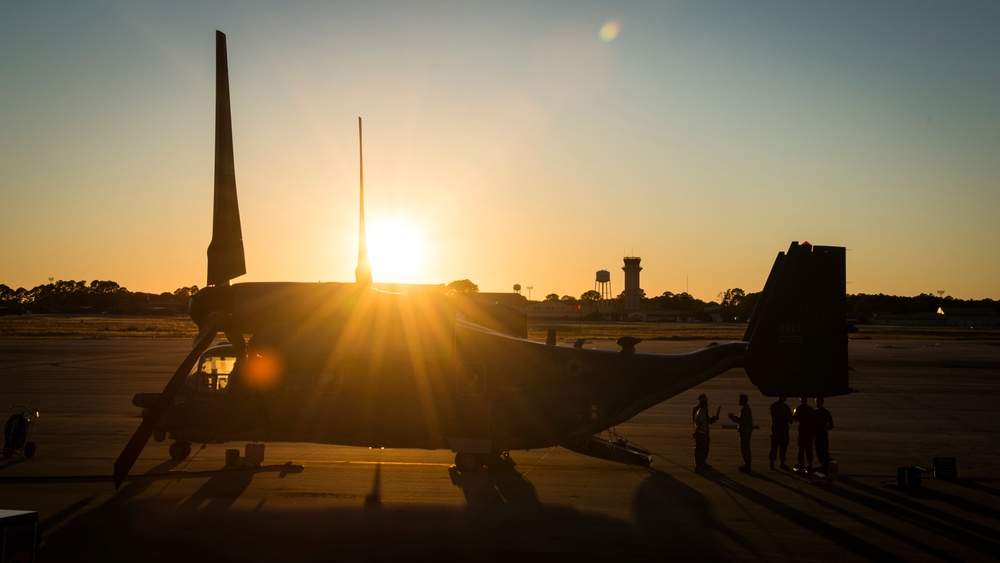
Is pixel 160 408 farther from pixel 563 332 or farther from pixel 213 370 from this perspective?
pixel 563 332

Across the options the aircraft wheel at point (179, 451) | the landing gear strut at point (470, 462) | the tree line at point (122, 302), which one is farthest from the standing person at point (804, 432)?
the tree line at point (122, 302)

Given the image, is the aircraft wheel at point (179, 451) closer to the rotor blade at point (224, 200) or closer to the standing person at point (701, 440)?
the rotor blade at point (224, 200)

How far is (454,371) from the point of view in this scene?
16125 mm

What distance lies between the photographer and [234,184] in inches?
561

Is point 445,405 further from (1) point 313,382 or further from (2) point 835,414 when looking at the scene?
(2) point 835,414

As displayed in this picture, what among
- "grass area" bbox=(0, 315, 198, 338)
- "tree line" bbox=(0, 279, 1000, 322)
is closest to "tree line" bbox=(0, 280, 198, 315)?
"tree line" bbox=(0, 279, 1000, 322)

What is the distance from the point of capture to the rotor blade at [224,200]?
1375 centimetres

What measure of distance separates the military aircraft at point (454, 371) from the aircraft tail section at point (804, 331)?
20 mm

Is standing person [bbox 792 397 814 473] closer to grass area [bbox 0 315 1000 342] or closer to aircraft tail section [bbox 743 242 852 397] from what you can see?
aircraft tail section [bbox 743 242 852 397]

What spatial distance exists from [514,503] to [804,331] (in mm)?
6757

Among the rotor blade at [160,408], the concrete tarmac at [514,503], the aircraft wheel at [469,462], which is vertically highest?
the rotor blade at [160,408]

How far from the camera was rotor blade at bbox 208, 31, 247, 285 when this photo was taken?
45.1 ft

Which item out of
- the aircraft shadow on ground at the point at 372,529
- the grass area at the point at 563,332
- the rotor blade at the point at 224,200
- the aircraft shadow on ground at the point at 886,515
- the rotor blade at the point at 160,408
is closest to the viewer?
the aircraft shadow on ground at the point at 372,529

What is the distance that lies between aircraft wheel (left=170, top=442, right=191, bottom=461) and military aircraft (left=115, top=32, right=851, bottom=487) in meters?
1.17
